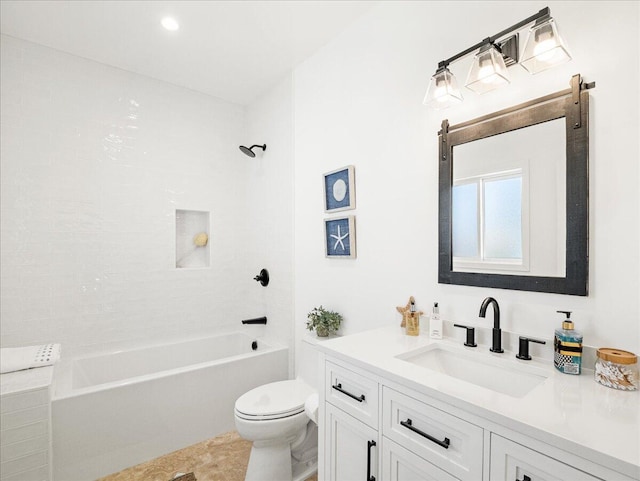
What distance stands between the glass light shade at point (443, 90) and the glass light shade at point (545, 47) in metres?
0.28

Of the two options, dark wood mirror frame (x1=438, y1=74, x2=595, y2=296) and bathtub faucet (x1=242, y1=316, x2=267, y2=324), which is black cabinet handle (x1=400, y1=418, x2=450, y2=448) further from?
bathtub faucet (x1=242, y1=316, x2=267, y2=324)

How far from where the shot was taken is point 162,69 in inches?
106

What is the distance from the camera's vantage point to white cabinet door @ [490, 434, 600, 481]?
0.73 m

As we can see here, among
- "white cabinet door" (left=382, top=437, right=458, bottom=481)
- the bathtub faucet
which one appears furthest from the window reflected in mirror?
the bathtub faucet

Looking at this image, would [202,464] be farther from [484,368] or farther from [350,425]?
[484,368]

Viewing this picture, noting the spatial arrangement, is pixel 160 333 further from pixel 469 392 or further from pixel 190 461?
pixel 469 392

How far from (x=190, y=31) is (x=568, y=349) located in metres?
2.65

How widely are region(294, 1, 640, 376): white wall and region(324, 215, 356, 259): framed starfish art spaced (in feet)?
0.17

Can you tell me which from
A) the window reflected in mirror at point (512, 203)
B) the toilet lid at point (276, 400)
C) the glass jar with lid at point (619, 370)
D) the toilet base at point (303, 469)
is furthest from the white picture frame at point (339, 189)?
the toilet base at point (303, 469)

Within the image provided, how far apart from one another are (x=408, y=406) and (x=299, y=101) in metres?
2.28

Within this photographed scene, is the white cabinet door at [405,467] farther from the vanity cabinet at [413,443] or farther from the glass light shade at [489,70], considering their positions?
the glass light shade at [489,70]

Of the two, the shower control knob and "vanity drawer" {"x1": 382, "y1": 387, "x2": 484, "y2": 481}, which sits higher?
the shower control knob

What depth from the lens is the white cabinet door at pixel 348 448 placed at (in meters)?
1.17

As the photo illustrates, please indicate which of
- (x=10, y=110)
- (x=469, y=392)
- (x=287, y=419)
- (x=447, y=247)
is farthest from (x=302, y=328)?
(x=10, y=110)
